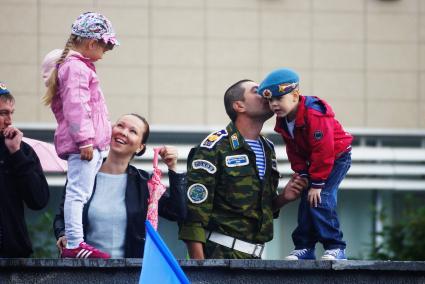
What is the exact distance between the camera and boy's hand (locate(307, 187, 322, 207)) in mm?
9578

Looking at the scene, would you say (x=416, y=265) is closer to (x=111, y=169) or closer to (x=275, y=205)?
Answer: (x=275, y=205)

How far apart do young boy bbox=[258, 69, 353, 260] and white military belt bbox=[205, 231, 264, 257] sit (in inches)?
7.6

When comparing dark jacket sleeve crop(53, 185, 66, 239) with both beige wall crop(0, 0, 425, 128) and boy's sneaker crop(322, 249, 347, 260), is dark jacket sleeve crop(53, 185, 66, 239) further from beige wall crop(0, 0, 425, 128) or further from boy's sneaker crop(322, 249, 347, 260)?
beige wall crop(0, 0, 425, 128)

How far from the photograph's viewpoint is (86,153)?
9.56 meters

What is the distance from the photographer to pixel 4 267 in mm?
8750

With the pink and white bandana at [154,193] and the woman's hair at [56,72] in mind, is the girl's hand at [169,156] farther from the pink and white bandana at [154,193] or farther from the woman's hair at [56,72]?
the woman's hair at [56,72]

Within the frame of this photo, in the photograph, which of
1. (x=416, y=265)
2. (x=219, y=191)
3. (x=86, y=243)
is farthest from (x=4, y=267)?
(x=416, y=265)

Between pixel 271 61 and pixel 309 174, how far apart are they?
17014 millimetres

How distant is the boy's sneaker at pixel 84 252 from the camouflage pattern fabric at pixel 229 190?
1.77ft

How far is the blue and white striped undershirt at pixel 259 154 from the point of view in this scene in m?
9.72

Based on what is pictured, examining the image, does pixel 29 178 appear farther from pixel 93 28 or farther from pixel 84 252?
pixel 93 28

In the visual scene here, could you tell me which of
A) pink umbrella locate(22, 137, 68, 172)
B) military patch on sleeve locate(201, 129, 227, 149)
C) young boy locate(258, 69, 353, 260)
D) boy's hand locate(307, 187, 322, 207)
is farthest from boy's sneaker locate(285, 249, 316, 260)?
pink umbrella locate(22, 137, 68, 172)

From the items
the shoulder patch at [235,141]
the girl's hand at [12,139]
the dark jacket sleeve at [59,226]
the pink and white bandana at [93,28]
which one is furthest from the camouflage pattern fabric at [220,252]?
the pink and white bandana at [93,28]

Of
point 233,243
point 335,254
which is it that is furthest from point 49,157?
point 335,254
